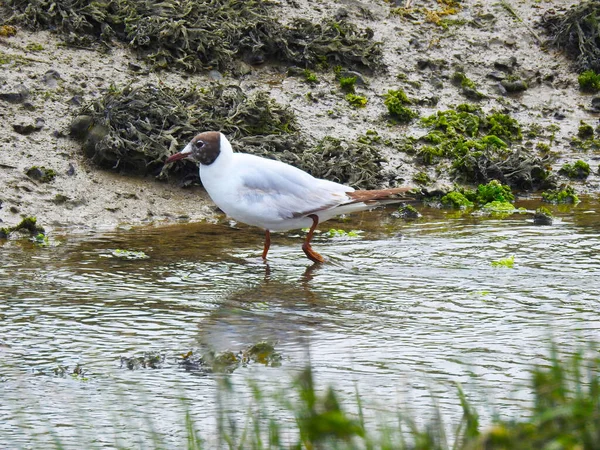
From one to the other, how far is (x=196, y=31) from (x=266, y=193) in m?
3.94

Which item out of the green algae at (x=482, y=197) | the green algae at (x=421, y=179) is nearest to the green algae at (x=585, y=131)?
the green algae at (x=482, y=197)

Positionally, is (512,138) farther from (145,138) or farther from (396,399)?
(396,399)

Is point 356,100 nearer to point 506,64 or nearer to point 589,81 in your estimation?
point 506,64

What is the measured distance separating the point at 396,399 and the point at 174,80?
22.6 feet

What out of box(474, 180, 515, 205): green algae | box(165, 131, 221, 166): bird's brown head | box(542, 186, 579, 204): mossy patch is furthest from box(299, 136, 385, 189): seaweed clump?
box(165, 131, 221, 166): bird's brown head

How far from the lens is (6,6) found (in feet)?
36.9

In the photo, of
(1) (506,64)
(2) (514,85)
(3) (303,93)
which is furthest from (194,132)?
(1) (506,64)

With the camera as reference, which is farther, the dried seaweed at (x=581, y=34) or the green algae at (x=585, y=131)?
the dried seaweed at (x=581, y=34)

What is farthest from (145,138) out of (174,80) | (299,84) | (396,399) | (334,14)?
(396,399)

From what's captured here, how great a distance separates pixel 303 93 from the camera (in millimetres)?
11641

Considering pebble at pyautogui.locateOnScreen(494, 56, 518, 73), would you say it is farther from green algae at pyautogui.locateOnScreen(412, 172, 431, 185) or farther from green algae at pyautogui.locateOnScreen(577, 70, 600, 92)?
green algae at pyautogui.locateOnScreen(412, 172, 431, 185)

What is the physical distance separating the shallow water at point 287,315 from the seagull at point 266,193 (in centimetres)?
31

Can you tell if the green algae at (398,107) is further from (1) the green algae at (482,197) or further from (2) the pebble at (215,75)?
(2) the pebble at (215,75)

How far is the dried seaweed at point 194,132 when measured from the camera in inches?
388
